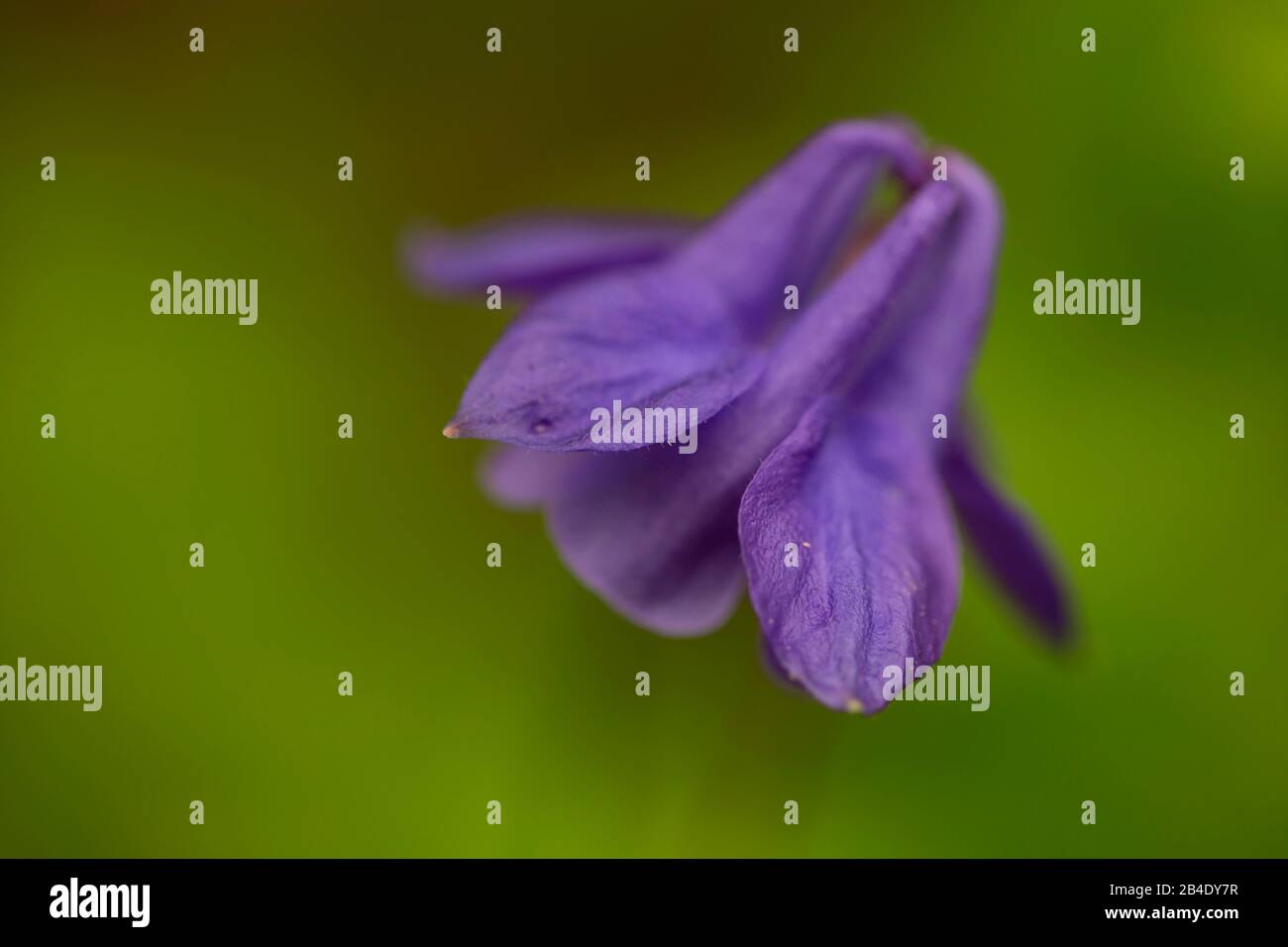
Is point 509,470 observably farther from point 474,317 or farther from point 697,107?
point 697,107

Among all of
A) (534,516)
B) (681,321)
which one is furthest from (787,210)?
(534,516)

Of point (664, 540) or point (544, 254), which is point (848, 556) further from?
point (544, 254)

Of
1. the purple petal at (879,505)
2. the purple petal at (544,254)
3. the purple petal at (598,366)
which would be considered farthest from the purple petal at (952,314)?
the purple petal at (544,254)

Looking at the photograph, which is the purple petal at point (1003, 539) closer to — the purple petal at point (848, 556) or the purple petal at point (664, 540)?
the purple petal at point (848, 556)
